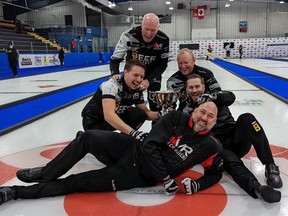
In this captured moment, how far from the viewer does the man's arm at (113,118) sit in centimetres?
252

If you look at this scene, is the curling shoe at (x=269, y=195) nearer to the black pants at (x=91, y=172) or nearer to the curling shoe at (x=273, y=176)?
the curling shoe at (x=273, y=176)

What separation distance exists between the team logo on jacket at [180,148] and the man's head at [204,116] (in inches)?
5.9

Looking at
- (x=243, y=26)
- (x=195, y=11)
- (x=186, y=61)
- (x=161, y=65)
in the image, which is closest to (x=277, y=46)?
(x=243, y=26)

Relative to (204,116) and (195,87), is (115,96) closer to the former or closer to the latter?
(195,87)

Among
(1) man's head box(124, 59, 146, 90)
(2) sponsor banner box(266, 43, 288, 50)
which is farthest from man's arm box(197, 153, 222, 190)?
(2) sponsor banner box(266, 43, 288, 50)

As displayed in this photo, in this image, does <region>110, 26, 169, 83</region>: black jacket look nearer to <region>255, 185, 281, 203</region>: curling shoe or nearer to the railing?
<region>255, 185, 281, 203</region>: curling shoe

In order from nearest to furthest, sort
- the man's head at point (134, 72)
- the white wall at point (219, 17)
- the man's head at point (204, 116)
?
the man's head at point (204, 116) → the man's head at point (134, 72) → the white wall at point (219, 17)

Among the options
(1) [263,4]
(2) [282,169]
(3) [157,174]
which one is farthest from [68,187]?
(1) [263,4]

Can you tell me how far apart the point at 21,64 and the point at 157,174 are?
1501 centimetres

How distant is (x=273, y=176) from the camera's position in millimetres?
2320

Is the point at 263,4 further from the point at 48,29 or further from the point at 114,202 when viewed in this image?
the point at 114,202

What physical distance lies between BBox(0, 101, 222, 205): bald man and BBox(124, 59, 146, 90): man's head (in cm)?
61

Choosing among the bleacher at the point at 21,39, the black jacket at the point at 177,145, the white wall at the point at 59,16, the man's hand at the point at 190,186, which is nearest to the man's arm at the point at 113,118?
the black jacket at the point at 177,145

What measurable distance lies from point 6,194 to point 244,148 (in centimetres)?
189
